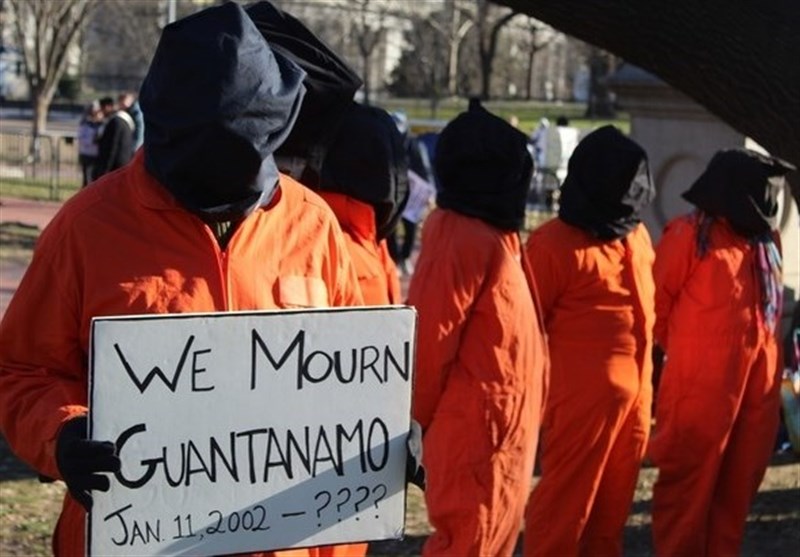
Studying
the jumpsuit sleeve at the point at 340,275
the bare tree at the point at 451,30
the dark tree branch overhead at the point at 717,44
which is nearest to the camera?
the jumpsuit sleeve at the point at 340,275

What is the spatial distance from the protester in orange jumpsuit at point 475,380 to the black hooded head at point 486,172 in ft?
0.06

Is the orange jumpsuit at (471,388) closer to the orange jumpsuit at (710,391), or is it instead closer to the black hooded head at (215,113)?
the orange jumpsuit at (710,391)

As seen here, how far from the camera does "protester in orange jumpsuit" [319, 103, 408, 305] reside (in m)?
4.53

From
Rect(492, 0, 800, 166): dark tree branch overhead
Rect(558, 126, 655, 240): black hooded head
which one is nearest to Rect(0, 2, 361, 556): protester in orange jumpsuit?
Rect(492, 0, 800, 166): dark tree branch overhead

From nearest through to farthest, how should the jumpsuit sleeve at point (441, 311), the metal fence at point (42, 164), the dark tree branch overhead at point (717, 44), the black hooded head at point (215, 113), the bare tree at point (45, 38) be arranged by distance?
the black hooded head at point (215, 113)
the jumpsuit sleeve at point (441, 311)
the dark tree branch overhead at point (717, 44)
the metal fence at point (42, 164)
the bare tree at point (45, 38)

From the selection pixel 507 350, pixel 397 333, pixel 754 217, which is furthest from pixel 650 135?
pixel 397 333

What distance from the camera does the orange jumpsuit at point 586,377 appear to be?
565cm

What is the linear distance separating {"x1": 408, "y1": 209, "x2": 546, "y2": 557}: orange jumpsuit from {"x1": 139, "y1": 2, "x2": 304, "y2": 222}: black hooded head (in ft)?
5.94

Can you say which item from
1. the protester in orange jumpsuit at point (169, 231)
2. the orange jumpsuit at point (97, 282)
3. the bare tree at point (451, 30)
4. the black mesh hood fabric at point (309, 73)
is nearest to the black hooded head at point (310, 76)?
the black mesh hood fabric at point (309, 73)

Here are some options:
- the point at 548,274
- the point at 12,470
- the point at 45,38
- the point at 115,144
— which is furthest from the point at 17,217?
the point at 548,274

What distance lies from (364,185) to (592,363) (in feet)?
4.73

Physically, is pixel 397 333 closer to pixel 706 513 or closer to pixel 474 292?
pixel 474 292

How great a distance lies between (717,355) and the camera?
6.11 meters

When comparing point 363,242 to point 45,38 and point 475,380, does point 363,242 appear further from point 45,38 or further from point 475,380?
point 45,38
